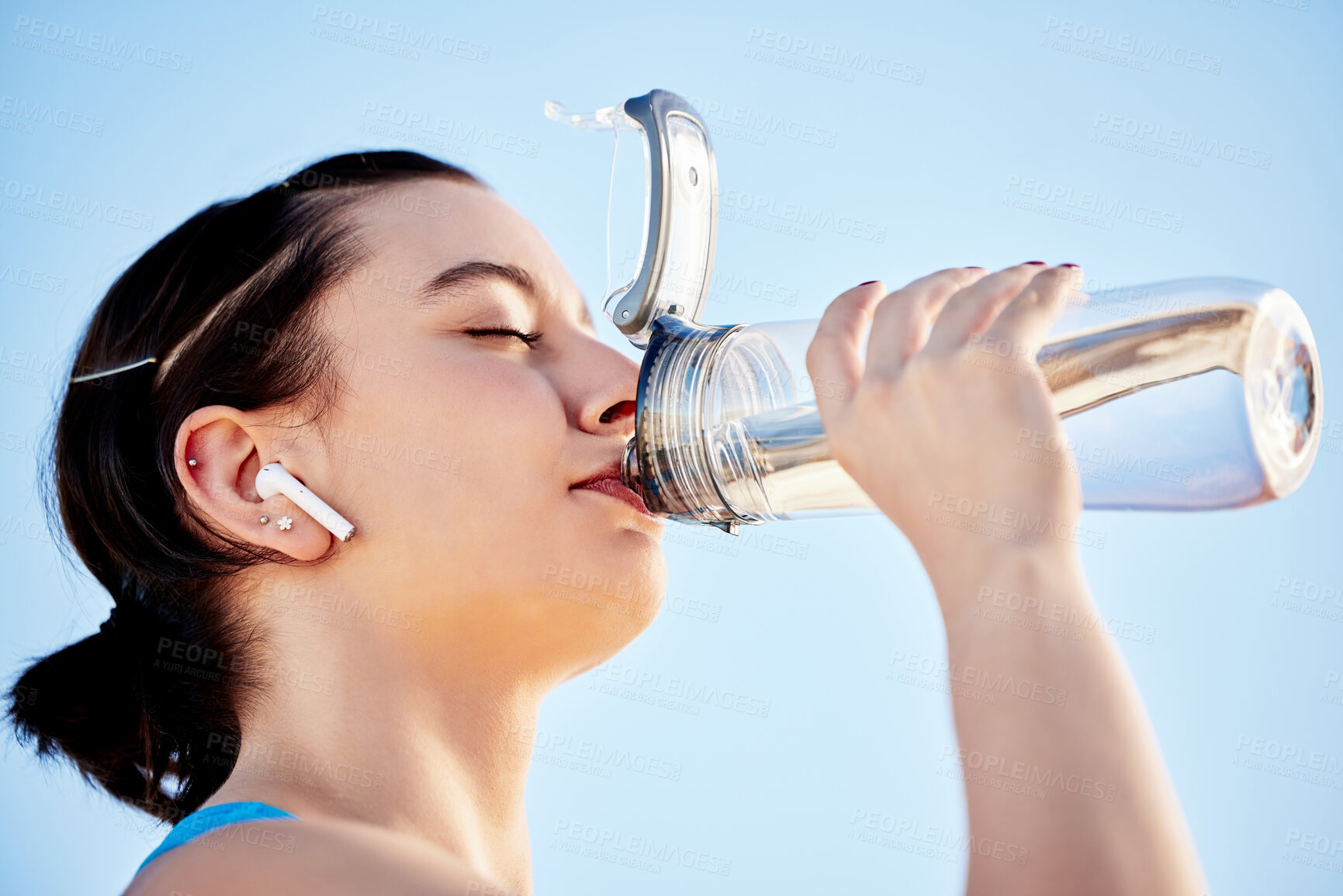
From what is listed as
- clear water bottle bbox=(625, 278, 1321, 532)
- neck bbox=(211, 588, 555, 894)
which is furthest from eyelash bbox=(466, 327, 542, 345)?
neck bbox=(211, 588, 555, 894)

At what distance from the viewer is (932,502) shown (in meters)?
0.63

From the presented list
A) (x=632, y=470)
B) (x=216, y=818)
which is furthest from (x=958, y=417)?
(x=216, y=818)

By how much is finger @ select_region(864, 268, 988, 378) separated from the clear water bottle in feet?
0.16

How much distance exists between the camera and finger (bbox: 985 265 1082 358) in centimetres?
62

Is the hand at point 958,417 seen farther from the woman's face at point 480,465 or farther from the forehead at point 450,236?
the forehead at point 450,236

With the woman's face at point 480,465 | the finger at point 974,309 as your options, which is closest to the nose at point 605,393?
the woman's face at point 480,465

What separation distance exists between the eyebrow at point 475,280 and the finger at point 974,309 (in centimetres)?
42

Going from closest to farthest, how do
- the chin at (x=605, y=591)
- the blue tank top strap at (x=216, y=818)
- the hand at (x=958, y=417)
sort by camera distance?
the hand at (x=958, y=417)
the blue tank top strap at (x=216, y=818)
the chin at (x=605, y=591)

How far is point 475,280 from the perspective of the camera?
94cm

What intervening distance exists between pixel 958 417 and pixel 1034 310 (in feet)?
0.25

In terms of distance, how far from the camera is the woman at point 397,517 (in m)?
0.62

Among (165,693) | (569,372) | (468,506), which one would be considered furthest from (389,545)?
(165,693)

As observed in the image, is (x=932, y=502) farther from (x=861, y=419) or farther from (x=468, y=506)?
(x=468, y=506)

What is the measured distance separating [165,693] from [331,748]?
25 centimetres
